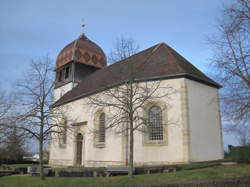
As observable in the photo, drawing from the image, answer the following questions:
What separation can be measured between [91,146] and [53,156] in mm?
8511

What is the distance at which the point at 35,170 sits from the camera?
667 inches

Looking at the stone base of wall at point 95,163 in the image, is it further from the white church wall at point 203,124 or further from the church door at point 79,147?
the white church wall at point 203,124

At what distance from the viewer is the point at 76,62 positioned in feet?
105

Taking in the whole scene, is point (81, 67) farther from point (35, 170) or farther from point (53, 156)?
point (35, 170)

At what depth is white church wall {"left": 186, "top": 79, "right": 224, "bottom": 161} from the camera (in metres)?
16.5

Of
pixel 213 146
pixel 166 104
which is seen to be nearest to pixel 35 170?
pixel 166 104

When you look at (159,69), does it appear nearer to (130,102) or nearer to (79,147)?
(130,102)

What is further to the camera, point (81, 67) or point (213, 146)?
point (81, 67)

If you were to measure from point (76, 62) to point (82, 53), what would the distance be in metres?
1.63

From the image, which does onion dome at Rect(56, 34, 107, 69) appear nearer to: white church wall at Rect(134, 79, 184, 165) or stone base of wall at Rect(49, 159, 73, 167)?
stone base of wall at Rect(49, 159, 73, 167)

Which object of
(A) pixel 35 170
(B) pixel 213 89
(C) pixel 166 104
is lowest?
(A) pixel 35 170

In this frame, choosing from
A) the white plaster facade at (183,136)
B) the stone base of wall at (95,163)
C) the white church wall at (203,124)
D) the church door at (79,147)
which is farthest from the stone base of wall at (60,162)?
the white church wall at (203,124)

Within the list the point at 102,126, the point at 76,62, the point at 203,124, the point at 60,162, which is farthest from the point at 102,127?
the point at 76,62

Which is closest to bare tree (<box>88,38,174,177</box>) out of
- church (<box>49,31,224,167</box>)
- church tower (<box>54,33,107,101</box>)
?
church (<box>49,31,224,167</box>)
